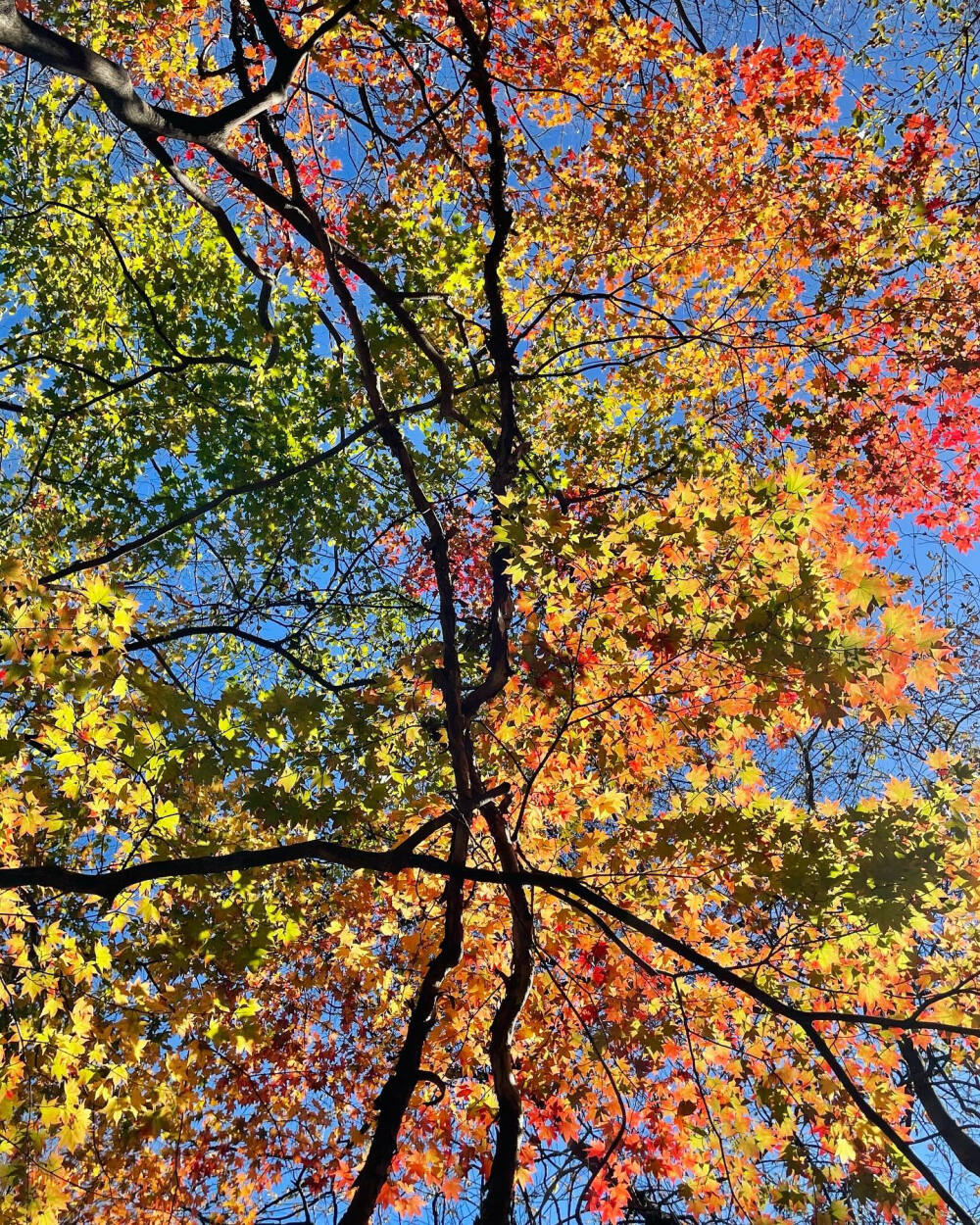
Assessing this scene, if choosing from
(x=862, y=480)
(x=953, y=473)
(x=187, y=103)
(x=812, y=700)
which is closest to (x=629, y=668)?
(x=812, y=700)

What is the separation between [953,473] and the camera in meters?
9.48

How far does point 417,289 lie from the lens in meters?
7.82

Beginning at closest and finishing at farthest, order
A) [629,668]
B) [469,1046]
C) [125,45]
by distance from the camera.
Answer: [629,668], [469,1046], [125,45]

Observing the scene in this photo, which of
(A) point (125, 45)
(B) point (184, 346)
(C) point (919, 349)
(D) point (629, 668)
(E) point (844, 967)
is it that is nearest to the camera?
(E) point (844, 967)

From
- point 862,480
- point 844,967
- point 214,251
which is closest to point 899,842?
point 844,967

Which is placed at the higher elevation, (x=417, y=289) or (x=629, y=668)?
(x=417, y=289)

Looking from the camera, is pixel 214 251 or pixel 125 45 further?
pixel 214 251

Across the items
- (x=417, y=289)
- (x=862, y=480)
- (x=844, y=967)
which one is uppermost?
(x=862, y=480)

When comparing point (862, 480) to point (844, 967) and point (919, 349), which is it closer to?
point (919, 349)

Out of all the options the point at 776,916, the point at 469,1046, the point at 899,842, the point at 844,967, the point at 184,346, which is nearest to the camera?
the point at 899,842

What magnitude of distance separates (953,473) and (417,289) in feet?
23.4

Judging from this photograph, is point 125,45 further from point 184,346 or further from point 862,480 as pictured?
point 862,480

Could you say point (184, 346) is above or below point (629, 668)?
above

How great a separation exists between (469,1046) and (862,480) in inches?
315
